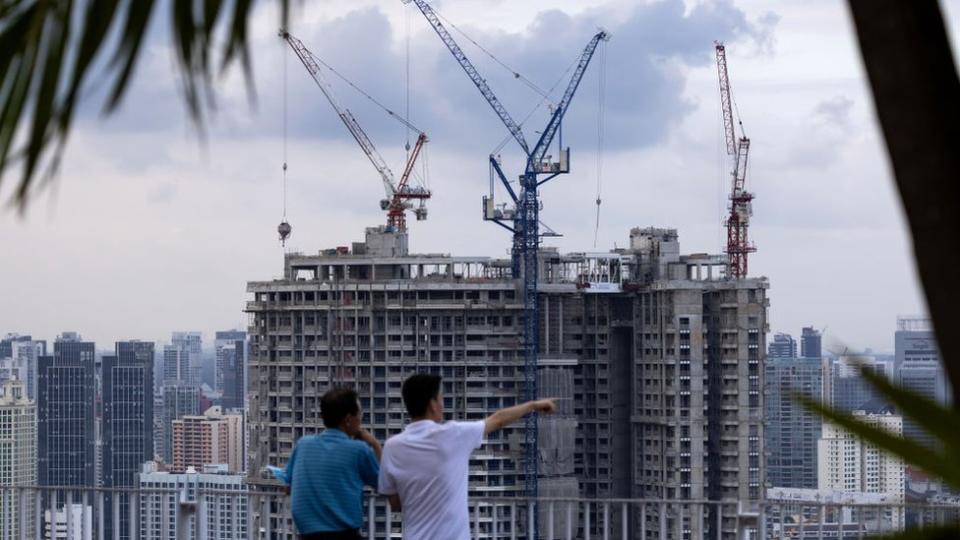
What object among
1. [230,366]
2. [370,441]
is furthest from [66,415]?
[370,441]

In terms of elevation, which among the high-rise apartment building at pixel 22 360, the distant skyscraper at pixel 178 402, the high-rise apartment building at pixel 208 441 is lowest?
the high-rise apartment building at pixel 208 441

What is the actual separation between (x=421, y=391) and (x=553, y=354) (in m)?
55.4

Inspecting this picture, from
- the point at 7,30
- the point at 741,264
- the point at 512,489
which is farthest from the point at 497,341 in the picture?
the point at 7,30

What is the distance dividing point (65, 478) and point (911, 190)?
87.6 meters

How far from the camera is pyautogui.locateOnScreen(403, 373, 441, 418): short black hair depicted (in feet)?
16.1

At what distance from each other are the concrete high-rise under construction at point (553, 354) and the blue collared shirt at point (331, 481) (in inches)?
1984

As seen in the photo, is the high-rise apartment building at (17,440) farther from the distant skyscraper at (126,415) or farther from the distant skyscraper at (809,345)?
the distant skyscraper at (809,345)

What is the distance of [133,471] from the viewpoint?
286ft

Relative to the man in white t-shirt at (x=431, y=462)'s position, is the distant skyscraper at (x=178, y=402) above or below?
below

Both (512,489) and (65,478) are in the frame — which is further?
(65,478)

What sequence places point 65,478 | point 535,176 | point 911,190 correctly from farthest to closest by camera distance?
point 65,478, point 535,176, point 911,190

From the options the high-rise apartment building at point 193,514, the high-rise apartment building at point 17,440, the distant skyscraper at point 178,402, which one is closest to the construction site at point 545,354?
the high-rise apartment building at point 17,440

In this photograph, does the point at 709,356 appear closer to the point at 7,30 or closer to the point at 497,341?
the point at 497,341

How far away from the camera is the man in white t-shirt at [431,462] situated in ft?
16.1
